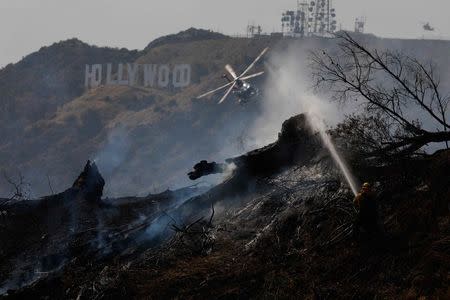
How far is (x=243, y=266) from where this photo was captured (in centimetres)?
1237

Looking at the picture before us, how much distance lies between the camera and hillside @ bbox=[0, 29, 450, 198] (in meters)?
78.0

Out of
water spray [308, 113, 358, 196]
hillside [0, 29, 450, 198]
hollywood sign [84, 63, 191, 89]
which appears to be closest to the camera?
water spray [308, 113, 358, 196]

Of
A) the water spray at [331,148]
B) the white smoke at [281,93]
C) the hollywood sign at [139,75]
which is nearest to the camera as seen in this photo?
the water spray at [331,148]

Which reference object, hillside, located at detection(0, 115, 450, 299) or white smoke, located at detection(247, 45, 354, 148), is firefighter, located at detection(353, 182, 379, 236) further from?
white smoke, located at detection(247, 45, 354, 148)

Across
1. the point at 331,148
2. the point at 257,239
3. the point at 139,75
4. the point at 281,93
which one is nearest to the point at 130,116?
the point at 139,75

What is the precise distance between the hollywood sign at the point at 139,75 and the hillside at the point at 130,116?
157 cm

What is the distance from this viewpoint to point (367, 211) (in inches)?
449

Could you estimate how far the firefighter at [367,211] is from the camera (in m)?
11.4

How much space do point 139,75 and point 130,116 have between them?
1511 cm

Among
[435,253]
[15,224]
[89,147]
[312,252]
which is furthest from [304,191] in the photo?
[89,147]

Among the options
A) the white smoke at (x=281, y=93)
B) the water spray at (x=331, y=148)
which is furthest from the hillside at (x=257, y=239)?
→ the white smoke at (x=281, y=93)

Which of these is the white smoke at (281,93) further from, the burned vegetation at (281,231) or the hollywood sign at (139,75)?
the burned vegetation at (281,231)

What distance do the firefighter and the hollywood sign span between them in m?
86.4

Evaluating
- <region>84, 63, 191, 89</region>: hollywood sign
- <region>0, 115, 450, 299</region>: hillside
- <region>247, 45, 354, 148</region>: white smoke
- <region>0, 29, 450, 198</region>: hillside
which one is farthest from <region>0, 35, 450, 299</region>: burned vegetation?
<region>84, 63, 191, 89</region>: hollywood sign
